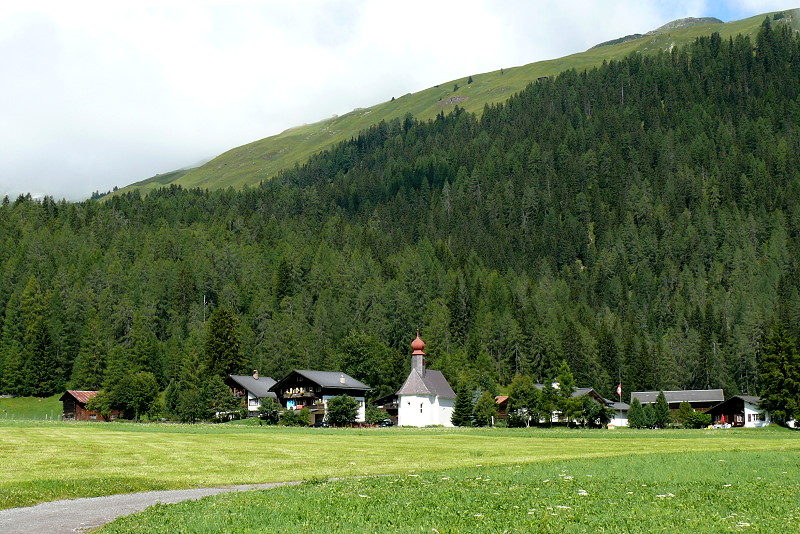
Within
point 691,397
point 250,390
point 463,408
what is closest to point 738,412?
point 691,397

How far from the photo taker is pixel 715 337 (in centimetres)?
17550

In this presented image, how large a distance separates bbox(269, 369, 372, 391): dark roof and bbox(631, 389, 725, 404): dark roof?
54.1m

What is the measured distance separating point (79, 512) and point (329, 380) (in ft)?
340

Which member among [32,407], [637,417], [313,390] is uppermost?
[313,390]

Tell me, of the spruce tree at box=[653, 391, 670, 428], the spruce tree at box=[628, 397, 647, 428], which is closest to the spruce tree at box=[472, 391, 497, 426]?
the spruce tree at box=[628, 397, 647, 428]

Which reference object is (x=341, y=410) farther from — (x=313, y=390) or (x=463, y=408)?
(x=463, y=408)

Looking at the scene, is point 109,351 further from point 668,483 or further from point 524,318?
point 668,483

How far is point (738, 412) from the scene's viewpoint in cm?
13812

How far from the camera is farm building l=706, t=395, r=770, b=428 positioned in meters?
135

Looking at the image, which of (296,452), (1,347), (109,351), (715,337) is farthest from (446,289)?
(296,452)

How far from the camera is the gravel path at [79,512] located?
21.0 meters

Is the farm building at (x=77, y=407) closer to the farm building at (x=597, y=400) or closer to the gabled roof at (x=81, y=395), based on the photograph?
the gabled roof at (x=81, y=395)

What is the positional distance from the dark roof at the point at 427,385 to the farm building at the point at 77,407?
47.4 metres

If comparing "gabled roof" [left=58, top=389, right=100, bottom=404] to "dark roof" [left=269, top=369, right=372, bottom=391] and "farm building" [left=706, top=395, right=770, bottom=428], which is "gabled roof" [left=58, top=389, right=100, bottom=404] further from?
"farm building" [left=706, top=395, right=770, bottom=428]
